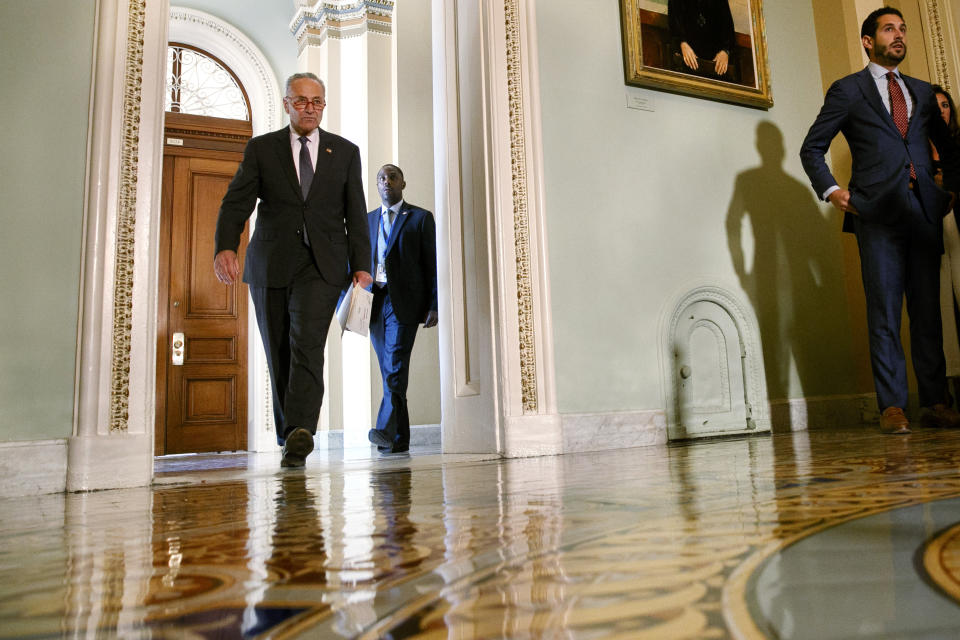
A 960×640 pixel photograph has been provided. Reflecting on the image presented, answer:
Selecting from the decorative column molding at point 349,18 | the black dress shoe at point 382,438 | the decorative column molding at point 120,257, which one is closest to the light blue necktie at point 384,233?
the black dress shoe at point 382,438

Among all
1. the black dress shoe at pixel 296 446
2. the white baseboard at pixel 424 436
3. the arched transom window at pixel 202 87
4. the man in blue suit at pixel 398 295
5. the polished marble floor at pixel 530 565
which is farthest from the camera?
the arched transom window at pixel 202 87

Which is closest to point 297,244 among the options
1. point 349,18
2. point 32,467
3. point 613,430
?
point 32,467

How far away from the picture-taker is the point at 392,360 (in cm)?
428

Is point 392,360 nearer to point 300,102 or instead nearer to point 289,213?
point 289,213

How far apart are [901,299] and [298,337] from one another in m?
2.51

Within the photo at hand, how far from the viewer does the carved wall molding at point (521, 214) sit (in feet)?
9.97

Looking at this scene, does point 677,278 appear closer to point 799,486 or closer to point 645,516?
point 799,486

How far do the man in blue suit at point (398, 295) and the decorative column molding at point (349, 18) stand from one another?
211 cm

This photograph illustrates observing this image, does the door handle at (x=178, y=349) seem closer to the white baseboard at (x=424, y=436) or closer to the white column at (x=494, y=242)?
the white baseboard at (x=424, y=436)

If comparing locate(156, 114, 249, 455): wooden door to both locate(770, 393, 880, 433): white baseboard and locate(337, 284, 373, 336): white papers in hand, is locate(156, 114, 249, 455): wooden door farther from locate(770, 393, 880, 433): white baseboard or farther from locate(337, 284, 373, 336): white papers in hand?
locate(770, 393, 880, 433): white baseboard

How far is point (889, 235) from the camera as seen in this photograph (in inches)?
124

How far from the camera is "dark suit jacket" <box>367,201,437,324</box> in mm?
4297

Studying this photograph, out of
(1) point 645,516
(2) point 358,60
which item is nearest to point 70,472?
(1) point 645,516

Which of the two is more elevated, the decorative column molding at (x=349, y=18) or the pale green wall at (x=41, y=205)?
the decorative column molding at (x=349, y=18)
